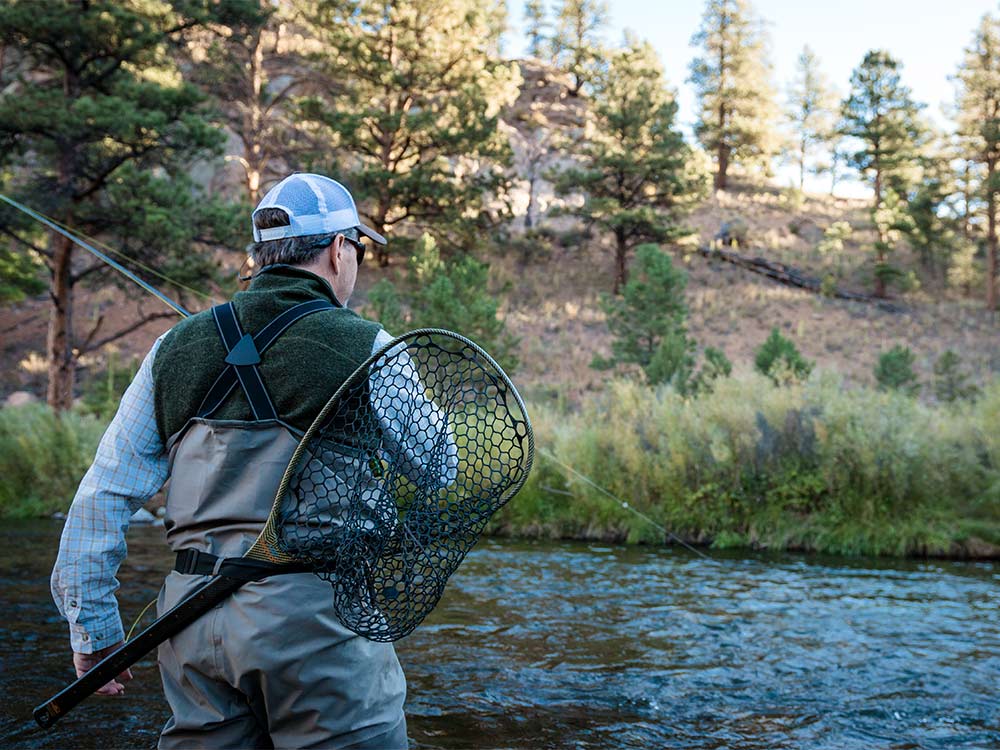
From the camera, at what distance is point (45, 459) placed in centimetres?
1427

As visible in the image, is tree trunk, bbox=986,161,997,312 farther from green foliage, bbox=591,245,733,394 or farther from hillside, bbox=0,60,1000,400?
green foliage, bbox=591,245,733,394

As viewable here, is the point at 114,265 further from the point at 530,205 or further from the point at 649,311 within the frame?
the point at 530,205

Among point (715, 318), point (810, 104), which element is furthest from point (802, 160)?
point (715, 318)

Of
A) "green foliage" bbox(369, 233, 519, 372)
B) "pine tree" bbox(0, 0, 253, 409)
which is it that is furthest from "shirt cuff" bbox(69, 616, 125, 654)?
"green foliage" bbox(369, 233, 519, 372)

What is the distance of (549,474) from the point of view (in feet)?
41.2

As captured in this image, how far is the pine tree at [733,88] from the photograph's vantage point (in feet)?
152

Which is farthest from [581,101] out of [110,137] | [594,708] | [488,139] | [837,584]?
[594,708]

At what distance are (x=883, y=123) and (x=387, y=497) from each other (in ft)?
136

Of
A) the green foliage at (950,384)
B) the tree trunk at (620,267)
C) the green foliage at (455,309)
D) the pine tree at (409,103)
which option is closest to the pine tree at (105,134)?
the green foliage at (455,309)

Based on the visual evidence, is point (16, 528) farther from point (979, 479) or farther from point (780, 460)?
point (979, 479)

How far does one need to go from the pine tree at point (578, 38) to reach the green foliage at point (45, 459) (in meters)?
39.5

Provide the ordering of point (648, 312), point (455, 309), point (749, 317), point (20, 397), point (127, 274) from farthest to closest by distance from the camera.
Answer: point (749, 317)
point (20, 397)
point (648, 312)
point (455, 309)
point (127, 274)

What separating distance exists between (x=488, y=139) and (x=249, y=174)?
7.26 meters

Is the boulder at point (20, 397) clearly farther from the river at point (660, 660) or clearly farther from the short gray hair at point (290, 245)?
the short gray hair at point (290, 245)
